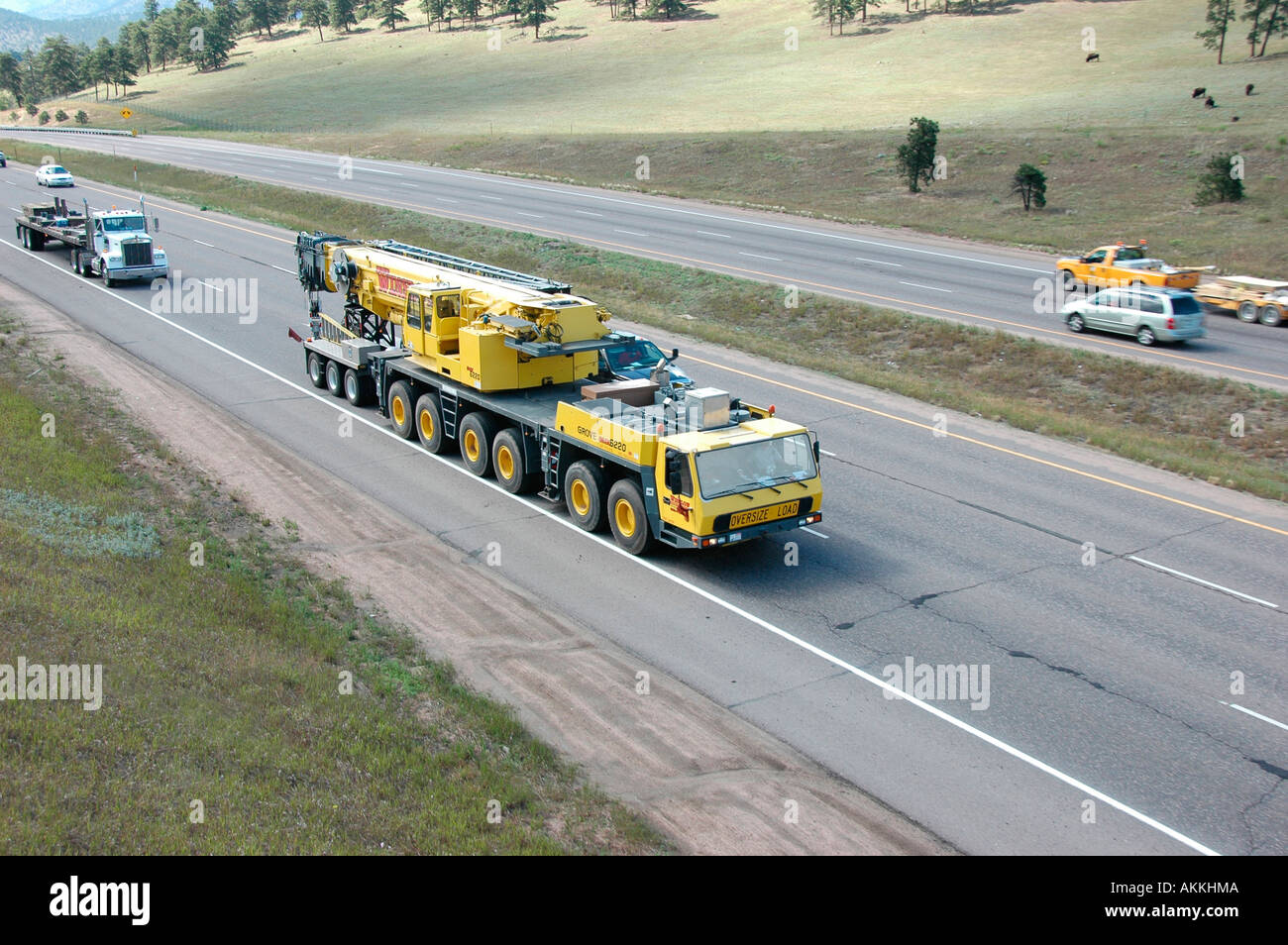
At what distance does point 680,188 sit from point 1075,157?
845 inches

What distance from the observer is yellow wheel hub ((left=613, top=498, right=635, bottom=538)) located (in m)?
16.0

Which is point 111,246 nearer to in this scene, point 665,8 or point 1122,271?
point 1122,271

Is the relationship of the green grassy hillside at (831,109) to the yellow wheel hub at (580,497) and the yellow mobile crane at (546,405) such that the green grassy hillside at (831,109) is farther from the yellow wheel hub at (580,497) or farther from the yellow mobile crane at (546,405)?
the yellow wheel hub at (580,497)

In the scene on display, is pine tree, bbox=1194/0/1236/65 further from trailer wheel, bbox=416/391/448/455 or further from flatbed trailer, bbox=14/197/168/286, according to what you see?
trailer wheel, bbox=416/391/448/455

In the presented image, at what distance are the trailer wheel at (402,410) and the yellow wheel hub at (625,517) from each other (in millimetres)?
6938

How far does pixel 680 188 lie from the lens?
60.2m

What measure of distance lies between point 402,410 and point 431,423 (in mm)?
1313

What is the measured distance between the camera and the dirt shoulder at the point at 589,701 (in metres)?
9.83

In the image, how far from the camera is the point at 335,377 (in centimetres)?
2431

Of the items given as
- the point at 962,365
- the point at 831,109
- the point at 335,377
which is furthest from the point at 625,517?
the point at 831,109

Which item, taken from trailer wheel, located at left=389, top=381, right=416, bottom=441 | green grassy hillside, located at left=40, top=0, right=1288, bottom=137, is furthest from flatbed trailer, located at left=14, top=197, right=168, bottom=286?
green grassy hillside, located at left=40, top=0, right=1288, bottom=137
